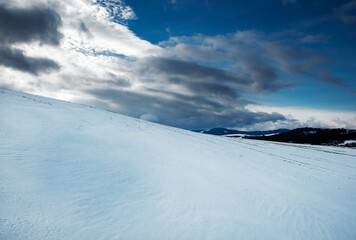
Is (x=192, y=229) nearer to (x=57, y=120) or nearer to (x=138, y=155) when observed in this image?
(x=138, y=155)

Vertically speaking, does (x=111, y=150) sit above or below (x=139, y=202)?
above

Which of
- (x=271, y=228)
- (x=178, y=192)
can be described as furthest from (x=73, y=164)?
(x=271, y=228)

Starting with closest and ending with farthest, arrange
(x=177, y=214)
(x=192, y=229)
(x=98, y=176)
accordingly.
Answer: (x=192, y=229) → (x=177, y=214) → (x=98, y=176)

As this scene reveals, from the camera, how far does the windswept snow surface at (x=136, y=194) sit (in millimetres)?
5219

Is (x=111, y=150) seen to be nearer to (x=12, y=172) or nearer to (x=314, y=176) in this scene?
(x=12, y=172)

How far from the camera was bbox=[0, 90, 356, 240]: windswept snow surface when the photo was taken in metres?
5.22

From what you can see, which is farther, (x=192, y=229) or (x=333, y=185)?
(x=333, y=185)

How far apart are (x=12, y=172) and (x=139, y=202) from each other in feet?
14.4

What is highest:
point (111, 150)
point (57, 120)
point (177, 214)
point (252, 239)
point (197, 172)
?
point (57, 120)

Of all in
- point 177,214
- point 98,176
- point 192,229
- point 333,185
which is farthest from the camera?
point 333,185

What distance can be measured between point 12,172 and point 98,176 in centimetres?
274

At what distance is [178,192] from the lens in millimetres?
7750

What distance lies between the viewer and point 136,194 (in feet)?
23.2

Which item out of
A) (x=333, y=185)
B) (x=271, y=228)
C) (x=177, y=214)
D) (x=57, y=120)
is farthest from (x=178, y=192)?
(x=333, y=185)
